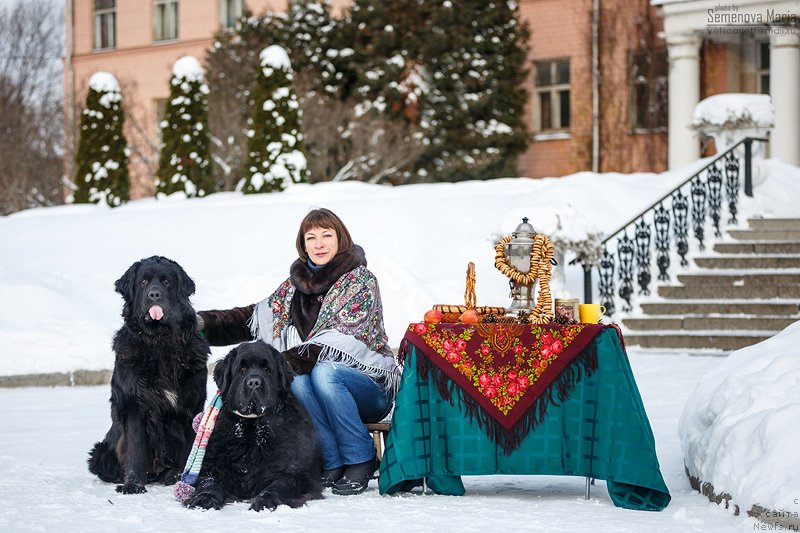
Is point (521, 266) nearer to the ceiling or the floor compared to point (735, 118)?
nearer to the floor

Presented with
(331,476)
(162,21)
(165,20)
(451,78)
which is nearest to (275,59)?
(451,78)

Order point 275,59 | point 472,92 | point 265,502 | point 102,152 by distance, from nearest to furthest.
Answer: point 265,502 < point 275,59 < point 102,152 < point 472,92

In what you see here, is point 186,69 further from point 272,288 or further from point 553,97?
point 272,288

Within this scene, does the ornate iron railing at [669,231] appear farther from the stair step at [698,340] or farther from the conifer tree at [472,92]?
the conifer tree at [472,92]

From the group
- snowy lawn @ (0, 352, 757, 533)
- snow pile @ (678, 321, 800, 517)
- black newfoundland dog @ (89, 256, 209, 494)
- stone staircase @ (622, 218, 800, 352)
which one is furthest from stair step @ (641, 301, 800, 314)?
black newfoundland dog @ (89, 256, 209, 494)

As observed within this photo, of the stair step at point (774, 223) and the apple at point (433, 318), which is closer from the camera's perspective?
the apple at point (433, 318)

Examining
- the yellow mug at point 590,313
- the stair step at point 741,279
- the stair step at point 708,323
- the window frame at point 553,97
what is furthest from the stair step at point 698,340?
the window frame at point 553,97

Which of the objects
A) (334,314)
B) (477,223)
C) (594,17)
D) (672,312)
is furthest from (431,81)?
(334,314)

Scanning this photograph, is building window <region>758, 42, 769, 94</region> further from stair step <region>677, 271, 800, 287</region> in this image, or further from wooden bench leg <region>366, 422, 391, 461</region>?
wooden bench leg <region>366, 422, 391, 461</region>

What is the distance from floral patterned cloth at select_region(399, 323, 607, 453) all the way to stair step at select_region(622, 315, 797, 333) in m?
7.26

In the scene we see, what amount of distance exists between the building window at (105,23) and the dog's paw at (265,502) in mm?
29675

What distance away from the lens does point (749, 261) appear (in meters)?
13.6

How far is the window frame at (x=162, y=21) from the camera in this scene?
106 feet

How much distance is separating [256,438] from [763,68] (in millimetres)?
19084
